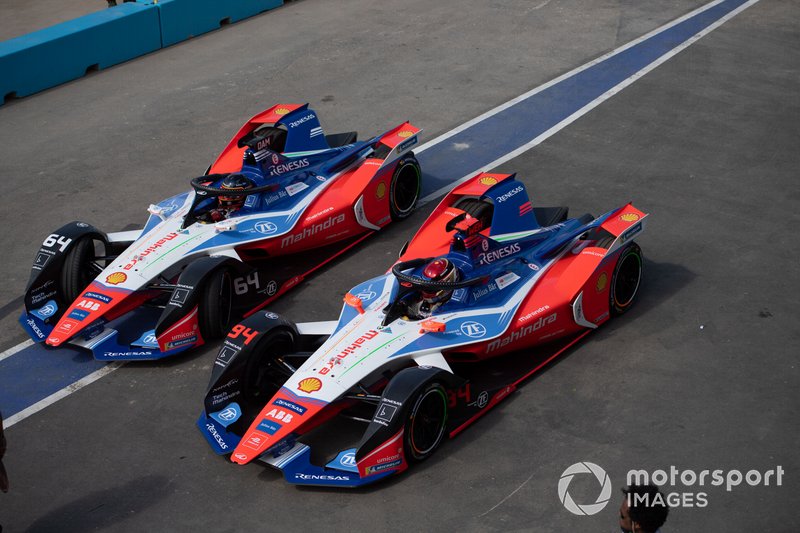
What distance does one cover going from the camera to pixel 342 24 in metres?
22.8

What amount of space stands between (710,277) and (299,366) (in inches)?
216

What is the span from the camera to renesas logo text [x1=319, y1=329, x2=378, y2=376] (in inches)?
412

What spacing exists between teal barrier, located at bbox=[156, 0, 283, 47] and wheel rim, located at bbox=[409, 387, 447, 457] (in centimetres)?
1370

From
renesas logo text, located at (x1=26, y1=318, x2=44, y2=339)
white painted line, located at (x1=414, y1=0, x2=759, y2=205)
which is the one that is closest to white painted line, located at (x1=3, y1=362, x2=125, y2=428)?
renesas logo text, located at (x1=26, y1=318, x2=44, y2=339)

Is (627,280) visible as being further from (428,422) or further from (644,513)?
(644,513)

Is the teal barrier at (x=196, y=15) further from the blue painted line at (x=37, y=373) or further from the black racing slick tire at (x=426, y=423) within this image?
the black racing slick tire at (x=426, y=423)

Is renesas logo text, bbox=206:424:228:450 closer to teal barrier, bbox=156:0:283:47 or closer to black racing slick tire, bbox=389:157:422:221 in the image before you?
black racing slick tire, bbox=389:157:422:221

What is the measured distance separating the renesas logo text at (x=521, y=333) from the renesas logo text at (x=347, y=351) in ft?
4.16

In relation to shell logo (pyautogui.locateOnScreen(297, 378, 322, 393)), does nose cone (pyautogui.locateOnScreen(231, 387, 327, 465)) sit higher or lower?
lower

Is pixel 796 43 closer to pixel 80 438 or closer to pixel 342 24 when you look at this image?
pixel 342 24

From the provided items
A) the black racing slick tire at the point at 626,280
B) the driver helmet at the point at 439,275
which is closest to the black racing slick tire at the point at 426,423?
the driver helmet at the point at 439,275

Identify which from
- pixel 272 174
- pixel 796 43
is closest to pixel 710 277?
pixel 272 174

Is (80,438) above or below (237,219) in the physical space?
below

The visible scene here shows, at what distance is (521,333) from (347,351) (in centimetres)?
199
